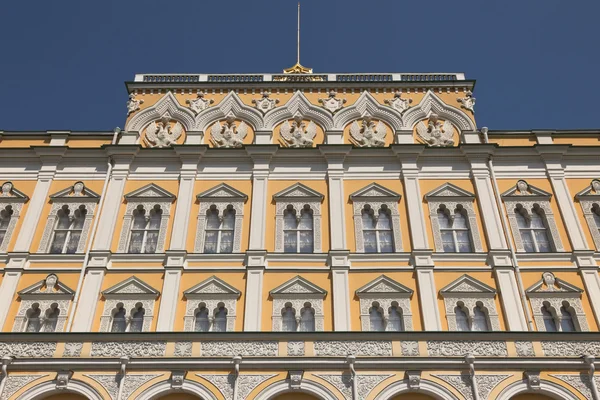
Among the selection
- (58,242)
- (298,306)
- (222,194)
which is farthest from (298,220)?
(58,242)

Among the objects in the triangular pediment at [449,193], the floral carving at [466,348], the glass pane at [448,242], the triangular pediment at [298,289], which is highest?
the triangular pediment at [449,193]

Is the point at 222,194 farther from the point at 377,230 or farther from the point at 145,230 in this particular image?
the point at 377,230

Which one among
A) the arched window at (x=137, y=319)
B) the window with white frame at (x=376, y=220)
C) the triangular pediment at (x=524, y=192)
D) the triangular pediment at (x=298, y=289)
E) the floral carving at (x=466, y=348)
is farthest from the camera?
the triangular pediment at (x=524, y=192)

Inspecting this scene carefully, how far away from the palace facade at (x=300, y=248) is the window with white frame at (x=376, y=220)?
8 centimetres

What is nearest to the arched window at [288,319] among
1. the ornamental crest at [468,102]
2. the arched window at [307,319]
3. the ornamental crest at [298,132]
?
the arched window at [307,319]

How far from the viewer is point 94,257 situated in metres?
25.4

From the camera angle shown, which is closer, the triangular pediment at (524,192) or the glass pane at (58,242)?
the glass pane at (58,242)


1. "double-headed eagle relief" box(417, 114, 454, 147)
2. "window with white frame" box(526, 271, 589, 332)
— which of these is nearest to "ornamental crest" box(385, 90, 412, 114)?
Answer: "double-headed eagle relief" box(417, 114, 454, 147)

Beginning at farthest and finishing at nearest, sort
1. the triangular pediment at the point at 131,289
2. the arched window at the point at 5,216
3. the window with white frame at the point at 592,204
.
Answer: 1. the arched window at the point at 5,216
2. the window with white frame at the point at 592,204
3. the triangular pediment at the point at 131,289

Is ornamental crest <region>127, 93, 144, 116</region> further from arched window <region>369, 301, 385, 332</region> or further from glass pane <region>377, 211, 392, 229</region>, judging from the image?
arched window <region>369, 301, 385, 332</region>

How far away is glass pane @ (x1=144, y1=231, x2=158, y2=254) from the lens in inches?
1030

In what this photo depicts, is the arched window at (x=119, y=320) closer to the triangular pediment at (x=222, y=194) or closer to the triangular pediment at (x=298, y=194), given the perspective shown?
the triangular pediment at (x=222, y=194)

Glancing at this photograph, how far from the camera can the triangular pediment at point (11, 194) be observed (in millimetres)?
27609

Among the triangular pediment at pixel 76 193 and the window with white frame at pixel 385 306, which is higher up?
the triangular pediment at pixel 76 193
